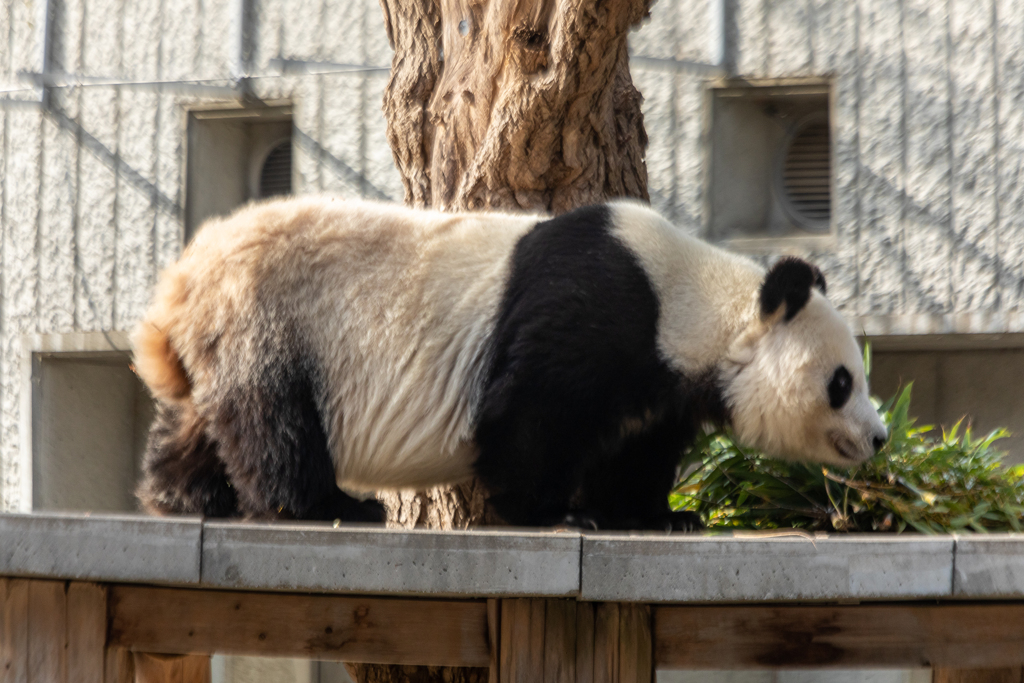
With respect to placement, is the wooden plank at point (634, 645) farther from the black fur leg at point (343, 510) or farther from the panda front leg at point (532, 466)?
the black fur leg at point (343, 510)

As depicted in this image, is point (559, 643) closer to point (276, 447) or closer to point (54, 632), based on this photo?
point (276, 447)

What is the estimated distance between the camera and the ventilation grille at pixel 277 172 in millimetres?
7316

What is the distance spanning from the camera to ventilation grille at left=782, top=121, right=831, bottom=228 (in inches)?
258

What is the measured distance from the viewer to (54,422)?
281 inches

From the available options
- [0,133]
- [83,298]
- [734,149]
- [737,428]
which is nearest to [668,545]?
[737,428]

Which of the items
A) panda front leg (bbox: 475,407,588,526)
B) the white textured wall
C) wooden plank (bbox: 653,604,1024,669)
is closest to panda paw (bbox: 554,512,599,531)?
panda front leg (bbox: 475,407,588,526)

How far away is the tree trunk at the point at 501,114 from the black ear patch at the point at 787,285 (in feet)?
3.52

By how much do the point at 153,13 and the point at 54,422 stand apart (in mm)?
2866

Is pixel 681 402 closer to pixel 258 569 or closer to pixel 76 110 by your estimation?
pixel 258 569

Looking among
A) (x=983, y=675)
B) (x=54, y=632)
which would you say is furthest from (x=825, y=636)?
(x=54, y=632)

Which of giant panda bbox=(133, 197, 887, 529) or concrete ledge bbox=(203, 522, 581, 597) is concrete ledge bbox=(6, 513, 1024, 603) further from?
giant panda bbox=(133, 197, 887, 529)

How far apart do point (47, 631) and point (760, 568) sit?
164 cm

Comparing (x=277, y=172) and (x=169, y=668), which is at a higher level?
(x=277, y=172)

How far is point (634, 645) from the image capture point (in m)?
2.36
